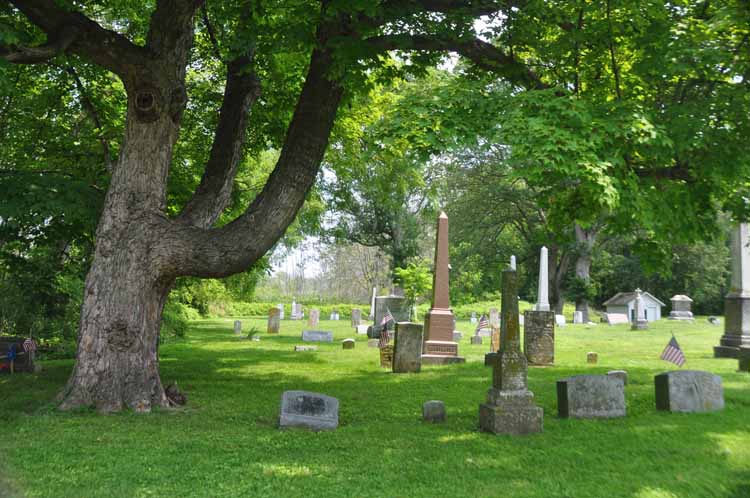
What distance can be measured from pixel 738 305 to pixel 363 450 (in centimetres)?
1351

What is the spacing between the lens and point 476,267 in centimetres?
3950

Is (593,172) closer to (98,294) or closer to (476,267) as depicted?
(98,294)

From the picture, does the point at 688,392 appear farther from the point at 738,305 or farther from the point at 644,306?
the point at 644,306

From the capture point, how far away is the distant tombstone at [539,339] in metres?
14.2

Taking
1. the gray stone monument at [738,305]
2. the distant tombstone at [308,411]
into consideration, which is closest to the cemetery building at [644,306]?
the gray stone monument at [738,305]

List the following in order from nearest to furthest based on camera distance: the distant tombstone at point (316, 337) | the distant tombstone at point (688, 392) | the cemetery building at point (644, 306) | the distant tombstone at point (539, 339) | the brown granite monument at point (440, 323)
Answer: the distant tombstone at point (688, 392), the distant tombstone at point (539, 339), the brown granite monument at point (440, 323), the distant tombstone at point (316, 337), the cemetery building at point (644, 306)

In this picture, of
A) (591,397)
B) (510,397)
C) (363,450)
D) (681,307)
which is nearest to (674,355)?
(591,397)

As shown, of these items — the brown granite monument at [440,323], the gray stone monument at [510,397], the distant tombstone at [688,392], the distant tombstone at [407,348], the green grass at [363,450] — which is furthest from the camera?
the brown granite monument at [440,323]

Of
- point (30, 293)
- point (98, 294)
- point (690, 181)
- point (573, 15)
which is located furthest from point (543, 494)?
point (30, 293)

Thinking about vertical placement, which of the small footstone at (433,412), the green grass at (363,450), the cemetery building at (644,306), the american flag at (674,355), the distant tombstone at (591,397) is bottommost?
the green grass at (363,450)

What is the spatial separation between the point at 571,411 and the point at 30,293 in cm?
1307

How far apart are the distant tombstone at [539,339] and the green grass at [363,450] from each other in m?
3.30

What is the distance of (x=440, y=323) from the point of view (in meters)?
15.9

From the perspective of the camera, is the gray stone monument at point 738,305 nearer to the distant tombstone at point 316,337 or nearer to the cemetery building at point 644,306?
the distant tombstone at point 316,337
